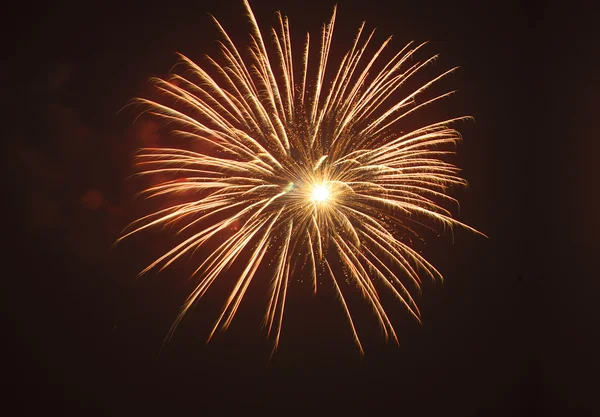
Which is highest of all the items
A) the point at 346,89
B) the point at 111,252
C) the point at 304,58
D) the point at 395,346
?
the point at 304,58

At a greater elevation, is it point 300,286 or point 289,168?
point 289,168

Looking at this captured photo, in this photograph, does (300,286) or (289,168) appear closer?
(289,168)

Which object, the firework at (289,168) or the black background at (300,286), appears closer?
the black background at (300,286)

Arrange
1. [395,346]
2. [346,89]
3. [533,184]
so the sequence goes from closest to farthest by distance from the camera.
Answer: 1. [346,89]
2. [395,346]
3. [533,184]

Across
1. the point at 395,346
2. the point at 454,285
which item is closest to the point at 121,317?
the point at 395,346

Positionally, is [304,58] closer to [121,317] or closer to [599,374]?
[121,317]
